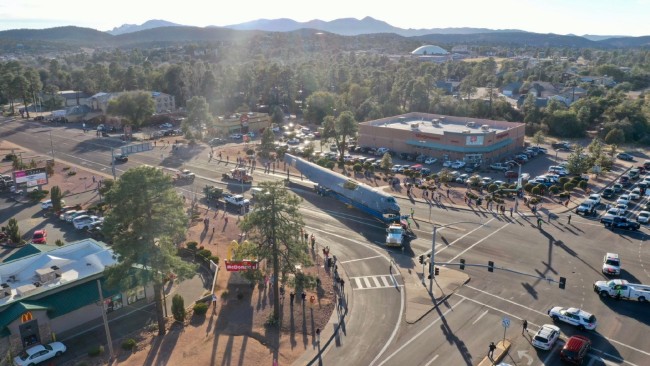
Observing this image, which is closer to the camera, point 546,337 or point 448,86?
point 546,337

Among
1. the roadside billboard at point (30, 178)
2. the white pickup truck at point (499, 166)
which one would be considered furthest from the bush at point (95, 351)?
the white pickup truck at point (499, 166)

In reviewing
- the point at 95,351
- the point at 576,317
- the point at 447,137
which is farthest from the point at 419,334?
the point at 447,137

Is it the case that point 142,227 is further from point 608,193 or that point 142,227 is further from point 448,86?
point 448,86

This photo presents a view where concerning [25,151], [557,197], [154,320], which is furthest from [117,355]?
[25,151]

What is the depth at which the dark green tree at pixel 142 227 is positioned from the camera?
31969 millimetres

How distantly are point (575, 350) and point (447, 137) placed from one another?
61.5 m

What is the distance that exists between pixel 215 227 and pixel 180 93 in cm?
11158

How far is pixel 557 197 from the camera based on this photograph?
65.8 m

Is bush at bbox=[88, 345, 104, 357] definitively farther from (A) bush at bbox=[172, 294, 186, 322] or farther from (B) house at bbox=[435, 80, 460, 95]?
(B) house at bbox=[435, 80, 460, 95]

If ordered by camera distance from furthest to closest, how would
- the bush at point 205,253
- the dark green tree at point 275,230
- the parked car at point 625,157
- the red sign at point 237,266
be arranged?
the parked car at point 625,157, the bush at point 205,253, the red sign at point 237,266, the dark green tree at point 275,230

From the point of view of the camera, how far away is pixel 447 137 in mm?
87812

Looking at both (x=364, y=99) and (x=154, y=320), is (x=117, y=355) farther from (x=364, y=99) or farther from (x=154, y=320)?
(x=364, y=99)

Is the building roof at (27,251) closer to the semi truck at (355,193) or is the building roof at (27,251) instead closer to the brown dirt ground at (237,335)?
the brown dirt ground at (237,335)

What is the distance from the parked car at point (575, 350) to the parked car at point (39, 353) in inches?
1351
